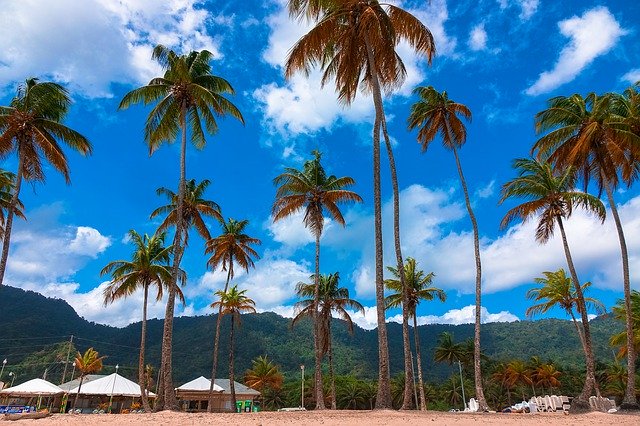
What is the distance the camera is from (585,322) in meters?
24.9

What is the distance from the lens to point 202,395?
158 feet

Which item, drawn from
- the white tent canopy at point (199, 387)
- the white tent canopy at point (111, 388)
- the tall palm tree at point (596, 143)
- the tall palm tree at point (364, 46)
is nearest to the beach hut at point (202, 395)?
the white tent canopy at point (199, 387)

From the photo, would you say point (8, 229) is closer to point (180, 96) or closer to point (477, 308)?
point (180, 96)

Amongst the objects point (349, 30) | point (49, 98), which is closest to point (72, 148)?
point (49, 98)

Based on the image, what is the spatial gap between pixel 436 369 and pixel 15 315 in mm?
107521

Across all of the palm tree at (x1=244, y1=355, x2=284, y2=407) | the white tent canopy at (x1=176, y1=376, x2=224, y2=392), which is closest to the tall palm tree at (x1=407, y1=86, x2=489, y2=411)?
the white tent canopy at (x1=176, y1=376, x2=224, y2=392)

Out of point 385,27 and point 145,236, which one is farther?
point 145,236

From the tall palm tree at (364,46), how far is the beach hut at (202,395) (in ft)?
105

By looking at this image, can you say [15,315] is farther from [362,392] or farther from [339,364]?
[362,392]

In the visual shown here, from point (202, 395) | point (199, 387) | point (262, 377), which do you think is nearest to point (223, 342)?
point (262, 377)

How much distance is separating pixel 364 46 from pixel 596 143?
47.2 ft

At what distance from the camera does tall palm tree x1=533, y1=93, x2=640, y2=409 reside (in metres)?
23.0

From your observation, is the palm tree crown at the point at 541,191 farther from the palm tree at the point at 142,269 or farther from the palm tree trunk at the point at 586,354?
the palm tree at the point at 142,269

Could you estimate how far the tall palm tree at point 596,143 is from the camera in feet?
75.3
